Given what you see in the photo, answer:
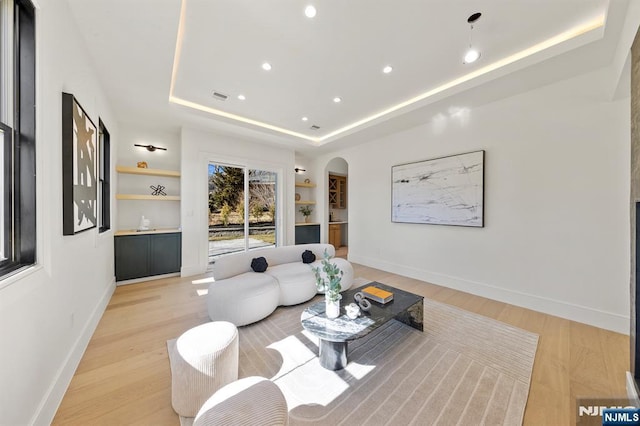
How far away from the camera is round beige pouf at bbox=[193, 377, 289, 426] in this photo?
100 cm

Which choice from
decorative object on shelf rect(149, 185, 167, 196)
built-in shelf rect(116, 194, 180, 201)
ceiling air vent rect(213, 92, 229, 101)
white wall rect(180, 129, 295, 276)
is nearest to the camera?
ceiling air vent rect(213, 92, 229, 101)

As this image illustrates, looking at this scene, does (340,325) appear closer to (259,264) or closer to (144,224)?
(259,264)

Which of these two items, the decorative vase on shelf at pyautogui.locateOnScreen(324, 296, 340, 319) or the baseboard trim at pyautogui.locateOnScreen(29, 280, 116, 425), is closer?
the baseboard trim at pyautogui.locateOnScreen(29, 280, 116, 425)

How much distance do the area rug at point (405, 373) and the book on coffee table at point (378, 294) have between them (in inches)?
15.0

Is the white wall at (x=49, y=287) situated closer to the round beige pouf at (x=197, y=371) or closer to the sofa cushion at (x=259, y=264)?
the round beige pouf at (x=197, y=371)

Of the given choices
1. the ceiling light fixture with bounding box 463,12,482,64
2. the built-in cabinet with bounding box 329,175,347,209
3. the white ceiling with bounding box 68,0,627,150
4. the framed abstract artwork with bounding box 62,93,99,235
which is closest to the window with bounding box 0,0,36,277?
the framed abstract artwork with bounding box 62,93,99,235

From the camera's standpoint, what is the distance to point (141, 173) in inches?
169

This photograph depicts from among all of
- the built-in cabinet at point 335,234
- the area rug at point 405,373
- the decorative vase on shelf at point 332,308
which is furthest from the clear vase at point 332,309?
the built-in cabinet at point 335,234

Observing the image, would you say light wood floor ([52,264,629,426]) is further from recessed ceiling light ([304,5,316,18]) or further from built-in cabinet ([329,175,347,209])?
built-in cabinet ([329,175,347,209])

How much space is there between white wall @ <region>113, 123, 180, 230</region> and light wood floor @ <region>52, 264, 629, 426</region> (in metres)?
1.73

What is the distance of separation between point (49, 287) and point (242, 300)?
143cm

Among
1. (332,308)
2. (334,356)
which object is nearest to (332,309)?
(332,308)

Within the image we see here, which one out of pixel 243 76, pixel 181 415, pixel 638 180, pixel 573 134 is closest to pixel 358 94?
pixel 243 76

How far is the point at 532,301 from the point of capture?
3014 millimetres
